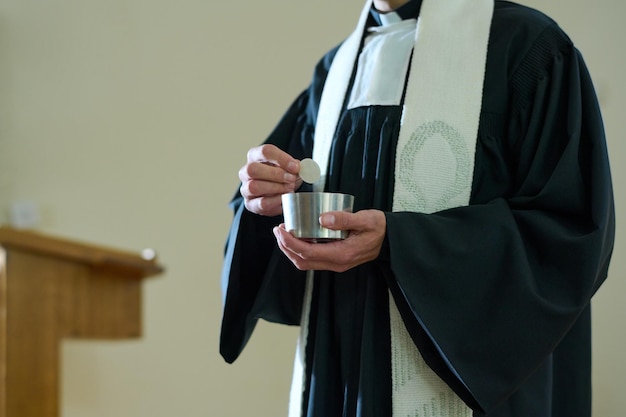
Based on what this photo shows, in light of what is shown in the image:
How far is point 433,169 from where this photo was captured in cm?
209

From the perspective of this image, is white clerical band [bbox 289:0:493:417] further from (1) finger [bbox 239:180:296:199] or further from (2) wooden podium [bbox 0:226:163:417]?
(2) wooden podium [bbox 0:226:163:417]

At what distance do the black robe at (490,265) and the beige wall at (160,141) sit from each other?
245 centimetres

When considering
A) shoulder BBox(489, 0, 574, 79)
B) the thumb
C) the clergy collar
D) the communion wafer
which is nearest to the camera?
the thumb

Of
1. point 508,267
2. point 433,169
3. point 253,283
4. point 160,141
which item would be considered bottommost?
point 253,283

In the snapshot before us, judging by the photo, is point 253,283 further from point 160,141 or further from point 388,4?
point 160,141

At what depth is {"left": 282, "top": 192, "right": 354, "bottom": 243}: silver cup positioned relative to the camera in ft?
5.67

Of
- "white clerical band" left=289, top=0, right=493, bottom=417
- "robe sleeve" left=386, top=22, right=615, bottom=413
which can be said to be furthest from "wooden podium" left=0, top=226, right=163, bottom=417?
"robe sleeve" left=386, top=22, right=615, bottom=413

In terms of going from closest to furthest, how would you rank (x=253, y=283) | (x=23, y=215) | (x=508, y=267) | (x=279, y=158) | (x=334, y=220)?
(x=334, y=220) → (x=508, y=267) → (x=279, y=158) → (x=253, y=283) → (x=23, y=215)

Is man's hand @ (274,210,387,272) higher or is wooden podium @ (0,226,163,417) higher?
man's hand @ (274,210,387,272)

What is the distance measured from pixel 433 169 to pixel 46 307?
0.95 metres

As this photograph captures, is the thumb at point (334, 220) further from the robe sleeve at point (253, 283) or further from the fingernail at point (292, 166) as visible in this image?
the robe sleeve at point (253, 283)

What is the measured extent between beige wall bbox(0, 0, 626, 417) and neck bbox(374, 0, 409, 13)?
234 centimetres

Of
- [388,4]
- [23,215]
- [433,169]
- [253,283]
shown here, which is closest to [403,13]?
[388,4]

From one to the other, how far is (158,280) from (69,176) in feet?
2.42
